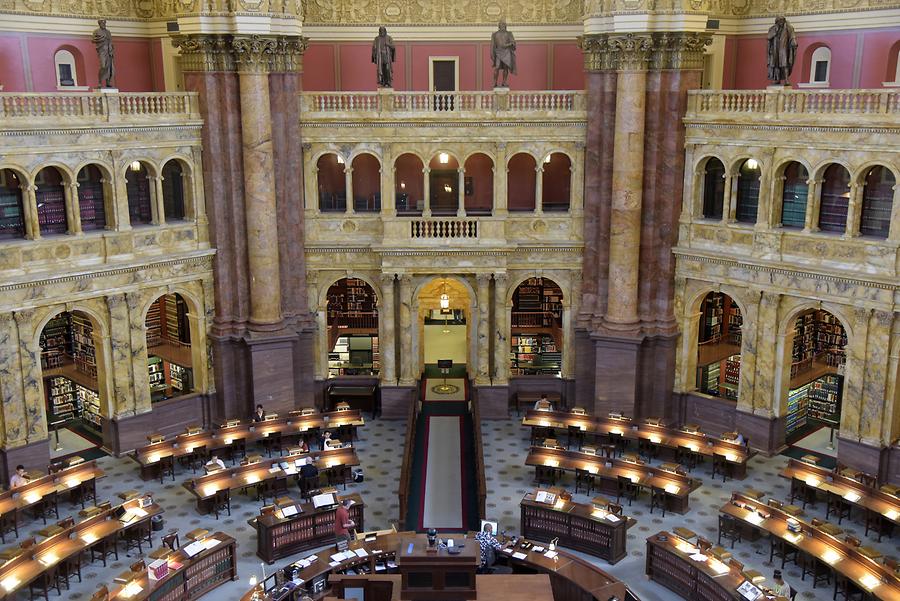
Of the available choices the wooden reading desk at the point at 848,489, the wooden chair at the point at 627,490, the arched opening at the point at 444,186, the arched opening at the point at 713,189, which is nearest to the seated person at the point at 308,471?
the wooden chair at the point at 627,490

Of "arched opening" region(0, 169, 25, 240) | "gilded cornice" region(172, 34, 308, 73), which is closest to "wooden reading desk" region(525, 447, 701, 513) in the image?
"gilded cornice" region(172, 34, 308, 73)

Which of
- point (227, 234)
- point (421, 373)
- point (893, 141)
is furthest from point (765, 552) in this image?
point (227, 234)

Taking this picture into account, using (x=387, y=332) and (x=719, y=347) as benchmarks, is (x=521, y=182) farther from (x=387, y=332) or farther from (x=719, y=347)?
(x=719, y=347)

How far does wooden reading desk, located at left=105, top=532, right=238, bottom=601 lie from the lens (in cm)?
1831

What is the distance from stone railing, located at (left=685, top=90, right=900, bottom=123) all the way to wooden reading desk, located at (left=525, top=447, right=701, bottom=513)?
10.1m

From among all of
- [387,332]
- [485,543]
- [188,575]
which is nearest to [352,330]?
[387,332]

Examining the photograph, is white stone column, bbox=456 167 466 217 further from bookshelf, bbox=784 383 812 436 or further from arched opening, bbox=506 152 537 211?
bookshelf, bbox=784 383 812 436

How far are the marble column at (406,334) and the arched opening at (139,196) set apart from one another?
807cm

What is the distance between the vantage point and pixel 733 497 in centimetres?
2191

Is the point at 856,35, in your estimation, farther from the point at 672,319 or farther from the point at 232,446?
the point at 232,446

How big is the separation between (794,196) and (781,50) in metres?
4.13

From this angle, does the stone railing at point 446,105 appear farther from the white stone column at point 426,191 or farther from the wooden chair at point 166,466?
the wooden chair at point 166,466

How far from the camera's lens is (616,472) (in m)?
23.9

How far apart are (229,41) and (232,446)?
38.7ft
